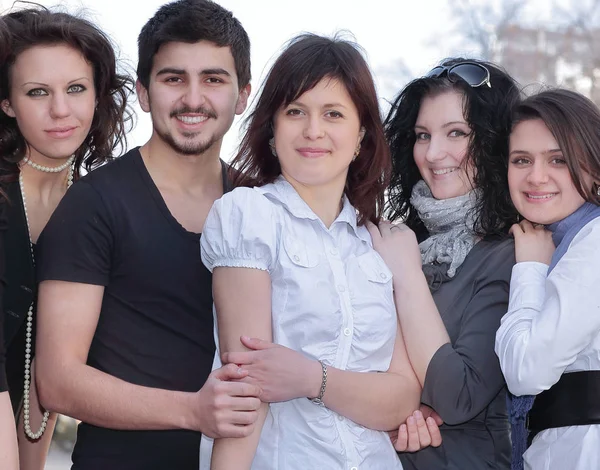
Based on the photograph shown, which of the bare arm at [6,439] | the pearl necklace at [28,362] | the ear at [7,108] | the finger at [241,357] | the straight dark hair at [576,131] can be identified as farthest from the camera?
the ear at [7,108]

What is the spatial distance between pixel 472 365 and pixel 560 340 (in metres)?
0.35

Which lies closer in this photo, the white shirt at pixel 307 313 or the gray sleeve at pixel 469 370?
the white shirt at pixel 307 313

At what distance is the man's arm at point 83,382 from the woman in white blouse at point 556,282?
3.36ft

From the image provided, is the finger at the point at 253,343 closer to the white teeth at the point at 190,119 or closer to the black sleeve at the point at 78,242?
the black sleeve at the point at 78,242

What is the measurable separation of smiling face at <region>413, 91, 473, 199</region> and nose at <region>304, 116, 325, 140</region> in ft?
2.08

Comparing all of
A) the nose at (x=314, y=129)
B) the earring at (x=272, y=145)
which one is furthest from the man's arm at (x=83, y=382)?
the nose at (x=314, y=129)

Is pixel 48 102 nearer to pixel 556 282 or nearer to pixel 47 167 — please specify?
pixel 47 167

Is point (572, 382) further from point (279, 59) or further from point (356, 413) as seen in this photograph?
point (279, 59)

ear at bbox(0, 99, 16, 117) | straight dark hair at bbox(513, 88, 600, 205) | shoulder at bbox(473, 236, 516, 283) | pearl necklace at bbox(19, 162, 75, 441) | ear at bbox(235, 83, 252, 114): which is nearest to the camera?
straight dark hair at bbox(513, 88, 600, 205)

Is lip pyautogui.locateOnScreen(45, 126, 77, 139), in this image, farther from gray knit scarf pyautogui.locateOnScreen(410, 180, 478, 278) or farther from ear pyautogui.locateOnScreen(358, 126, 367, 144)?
gray knit scarf pyautogui.locateOnScreen(410, 180, 478, 278)

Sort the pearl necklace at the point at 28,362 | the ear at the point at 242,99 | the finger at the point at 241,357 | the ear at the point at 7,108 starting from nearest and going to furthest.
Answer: the finger at the point at 241,357 → the pearl necklace at the point at 28,362 → the ear at the point at 7,108 → the ear at the point at 242,99

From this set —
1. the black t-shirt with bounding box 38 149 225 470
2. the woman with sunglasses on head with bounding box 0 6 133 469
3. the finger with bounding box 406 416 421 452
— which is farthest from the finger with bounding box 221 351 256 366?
the woman with sunglasses on head with bounding box 0 6 133 469

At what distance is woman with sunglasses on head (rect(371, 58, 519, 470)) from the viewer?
2867 mm

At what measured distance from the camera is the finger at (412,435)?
2.82 meters
